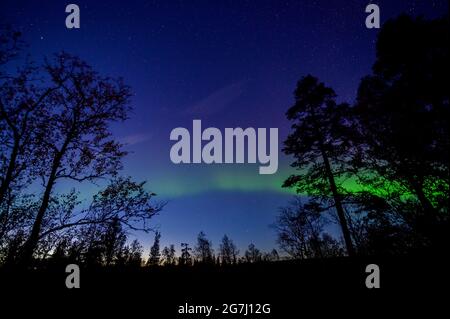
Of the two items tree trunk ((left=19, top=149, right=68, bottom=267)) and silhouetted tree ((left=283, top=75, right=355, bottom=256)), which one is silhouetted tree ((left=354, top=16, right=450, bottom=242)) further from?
tree trunk ((left=19, top=149, right=68, bottom=267))

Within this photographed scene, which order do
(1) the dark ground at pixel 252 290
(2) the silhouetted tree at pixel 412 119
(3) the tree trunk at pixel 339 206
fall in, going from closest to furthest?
(1) the dark ground at pixel 252 290, (2) the silhouetted tree at pixel 412 119, (3) the tree trunk at pixel 339 206

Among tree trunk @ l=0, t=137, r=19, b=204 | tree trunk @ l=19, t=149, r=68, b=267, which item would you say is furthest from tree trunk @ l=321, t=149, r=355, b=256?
tree trunk @ l=0, t=137, r=19, b=204

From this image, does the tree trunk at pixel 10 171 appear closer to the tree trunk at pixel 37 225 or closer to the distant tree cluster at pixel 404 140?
the tree trunk at pixel 37 225

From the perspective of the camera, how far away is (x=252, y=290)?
6457 mm

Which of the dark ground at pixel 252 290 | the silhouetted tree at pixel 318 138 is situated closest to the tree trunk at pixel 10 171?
the dark ground at pixel 252 290

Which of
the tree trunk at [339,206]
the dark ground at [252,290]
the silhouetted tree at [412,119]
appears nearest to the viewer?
the dark ground at [252,290]

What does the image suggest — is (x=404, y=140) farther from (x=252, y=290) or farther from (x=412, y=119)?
(x=252, y=290)

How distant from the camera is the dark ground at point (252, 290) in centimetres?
546

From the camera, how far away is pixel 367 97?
39.0 ft

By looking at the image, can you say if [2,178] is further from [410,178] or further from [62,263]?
[410,178]

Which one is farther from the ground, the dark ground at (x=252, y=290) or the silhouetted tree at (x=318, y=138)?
the silhouetted tree at (x=318, y=138)
